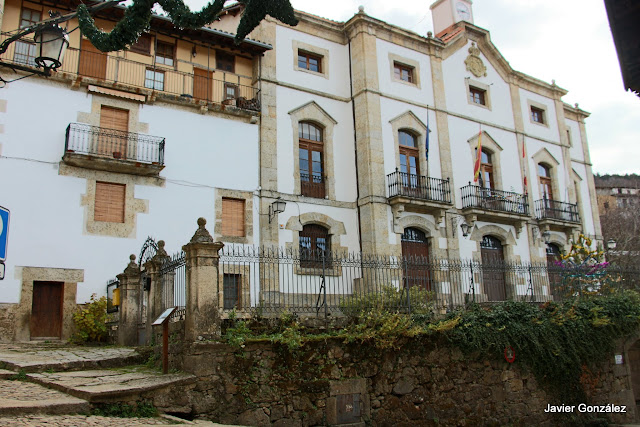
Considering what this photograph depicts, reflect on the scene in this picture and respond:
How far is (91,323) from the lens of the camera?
1342 cm

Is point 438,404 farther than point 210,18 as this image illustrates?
Yes

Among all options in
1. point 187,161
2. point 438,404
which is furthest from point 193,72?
point 438,404

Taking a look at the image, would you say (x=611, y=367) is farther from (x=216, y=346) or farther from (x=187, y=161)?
(x=187, y=161)

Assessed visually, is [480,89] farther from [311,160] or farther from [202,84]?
[202,84]

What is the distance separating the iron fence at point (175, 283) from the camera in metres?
8.81

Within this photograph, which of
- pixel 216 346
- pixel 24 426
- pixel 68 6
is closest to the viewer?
pixel 24 426

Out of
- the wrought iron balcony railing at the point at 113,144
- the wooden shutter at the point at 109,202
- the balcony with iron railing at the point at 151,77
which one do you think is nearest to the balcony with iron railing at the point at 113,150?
the wrought iron balcony railing at the point at 113,144

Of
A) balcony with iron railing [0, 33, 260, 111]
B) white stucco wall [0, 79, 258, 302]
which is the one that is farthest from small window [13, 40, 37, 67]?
white stucco wall [0, 79, 258, 302]

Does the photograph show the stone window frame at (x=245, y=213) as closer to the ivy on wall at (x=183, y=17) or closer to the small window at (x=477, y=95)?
the small window at (x=477, y=95)

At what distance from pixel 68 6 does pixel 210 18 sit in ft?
43.0

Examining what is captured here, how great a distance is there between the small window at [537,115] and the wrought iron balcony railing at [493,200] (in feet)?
15.3

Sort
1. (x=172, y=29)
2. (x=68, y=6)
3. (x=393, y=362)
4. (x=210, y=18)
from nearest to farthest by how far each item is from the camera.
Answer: (x=210, y=18) → (x=393, y=362) → (x=68, y=6) → (x=172, y=29)

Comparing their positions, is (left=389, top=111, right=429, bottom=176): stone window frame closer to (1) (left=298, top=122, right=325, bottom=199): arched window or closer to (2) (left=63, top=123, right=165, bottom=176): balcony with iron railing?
(1) (left=298, top=122, right=325, bottom=199): arched window

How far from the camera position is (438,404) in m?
9.93
